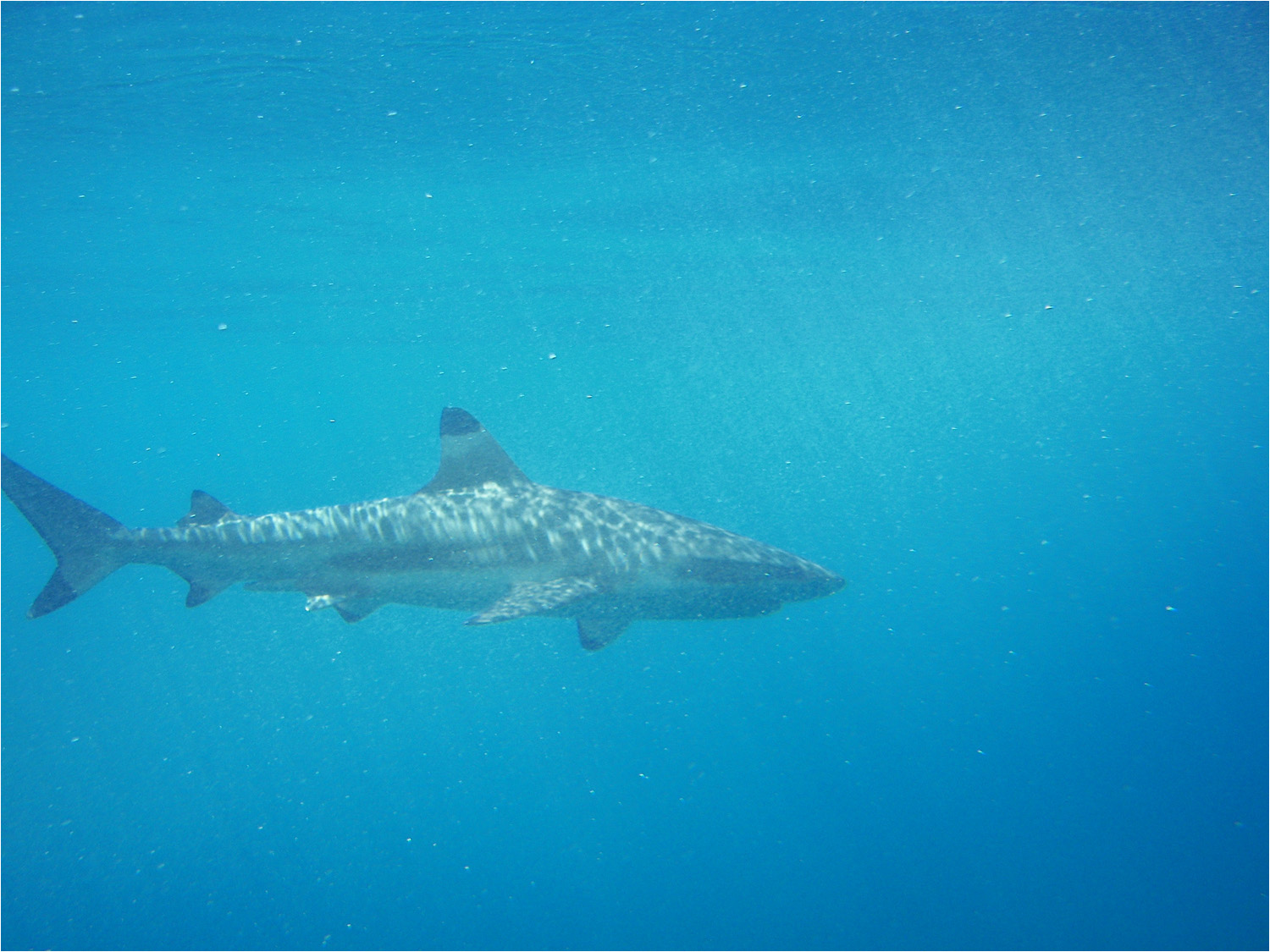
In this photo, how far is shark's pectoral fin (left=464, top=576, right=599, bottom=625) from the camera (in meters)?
7.34

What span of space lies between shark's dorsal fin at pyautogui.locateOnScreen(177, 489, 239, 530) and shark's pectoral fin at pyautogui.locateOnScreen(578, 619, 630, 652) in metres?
4.83

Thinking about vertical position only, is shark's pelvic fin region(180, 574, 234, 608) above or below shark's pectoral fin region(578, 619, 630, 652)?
above

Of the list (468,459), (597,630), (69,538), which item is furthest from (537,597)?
(69,538)

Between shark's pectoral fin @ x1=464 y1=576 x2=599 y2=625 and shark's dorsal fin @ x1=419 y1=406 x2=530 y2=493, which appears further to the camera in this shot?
shark's dorsal fin @ x1=419 y1=406 x2=530 y2=493

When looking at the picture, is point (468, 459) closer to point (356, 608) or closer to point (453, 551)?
point (453, 551)

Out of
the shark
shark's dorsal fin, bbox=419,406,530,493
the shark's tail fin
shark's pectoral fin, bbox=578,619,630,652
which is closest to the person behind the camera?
the shark

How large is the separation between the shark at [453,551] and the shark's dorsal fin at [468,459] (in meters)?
0.02

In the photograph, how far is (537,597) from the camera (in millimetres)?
7941

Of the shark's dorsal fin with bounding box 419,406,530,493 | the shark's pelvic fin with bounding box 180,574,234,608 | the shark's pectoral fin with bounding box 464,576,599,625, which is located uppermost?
the shark's dorsal fin with bounding box 419,406,530,493

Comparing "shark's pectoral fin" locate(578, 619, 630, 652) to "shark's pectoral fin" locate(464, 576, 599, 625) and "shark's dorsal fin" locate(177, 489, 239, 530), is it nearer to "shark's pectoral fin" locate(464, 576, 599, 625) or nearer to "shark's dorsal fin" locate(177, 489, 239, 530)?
"shark's pectoral fin" locate(464, 576, 599, 625)

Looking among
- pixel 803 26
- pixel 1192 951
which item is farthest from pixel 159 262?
pixel 1192 951

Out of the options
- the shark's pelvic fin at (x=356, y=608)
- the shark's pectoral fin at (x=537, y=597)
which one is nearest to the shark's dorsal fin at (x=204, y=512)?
the shark's pelvic fin at (x=356, y=608)

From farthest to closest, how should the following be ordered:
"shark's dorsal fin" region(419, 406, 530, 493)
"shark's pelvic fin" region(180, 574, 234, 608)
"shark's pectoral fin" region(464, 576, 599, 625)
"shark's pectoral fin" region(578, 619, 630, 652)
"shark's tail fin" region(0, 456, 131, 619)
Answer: "shark's pectoral fin" region(578, 619, 630, 652) < "shark's tail fin" region(0, 456, 131, 619) < "shark's pelvic fin" region(180, 574, 234, 608) < "shark's dorsal fin" region(419, 406, 530, 493) < "shark's pectoral fin" region(464, 576, 599, 625)

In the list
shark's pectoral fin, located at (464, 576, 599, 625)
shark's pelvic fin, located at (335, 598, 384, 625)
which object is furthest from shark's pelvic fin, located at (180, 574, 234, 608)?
shark's pectoral fin, located at (464, 576, 599, 625)
